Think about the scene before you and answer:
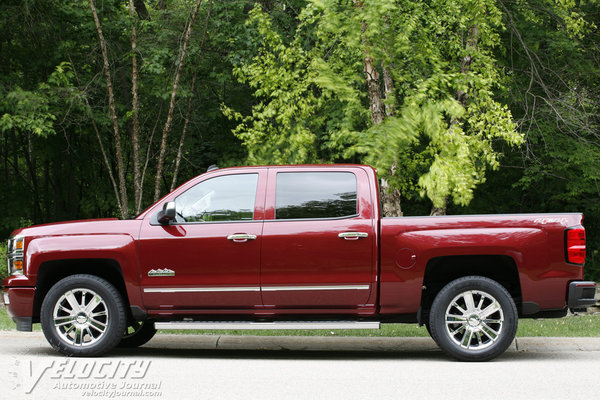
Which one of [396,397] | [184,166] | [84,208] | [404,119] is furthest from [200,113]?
[396,397]

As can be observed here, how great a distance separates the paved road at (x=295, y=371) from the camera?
6.58 metres

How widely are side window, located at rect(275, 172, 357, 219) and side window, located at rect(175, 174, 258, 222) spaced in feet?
1.08

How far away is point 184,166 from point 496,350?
1839 cm

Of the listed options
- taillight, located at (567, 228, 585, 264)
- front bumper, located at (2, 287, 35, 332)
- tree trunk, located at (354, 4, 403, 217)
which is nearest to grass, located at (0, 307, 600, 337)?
front bumper, located at (2, 287, 35, 332)

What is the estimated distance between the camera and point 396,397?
20.9 feet

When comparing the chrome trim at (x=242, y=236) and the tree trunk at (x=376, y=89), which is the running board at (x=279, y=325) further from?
the tree trunk at (x=376, y=89)

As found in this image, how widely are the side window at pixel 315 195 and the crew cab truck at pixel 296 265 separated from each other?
0.01 m

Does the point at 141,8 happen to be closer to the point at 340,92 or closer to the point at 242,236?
the point at 340,92

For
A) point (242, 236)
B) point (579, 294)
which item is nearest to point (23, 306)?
point (242, 236)

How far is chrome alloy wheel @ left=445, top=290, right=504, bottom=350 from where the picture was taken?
8078 millimetres

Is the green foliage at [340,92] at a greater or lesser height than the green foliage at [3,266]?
greater

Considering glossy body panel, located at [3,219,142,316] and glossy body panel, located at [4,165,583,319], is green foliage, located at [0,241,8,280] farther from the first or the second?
glossy body panel, located at [4,165,583,319]

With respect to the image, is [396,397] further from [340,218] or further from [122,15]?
[122,15]

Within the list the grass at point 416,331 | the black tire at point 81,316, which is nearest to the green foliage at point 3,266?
the grass at point 416,331
